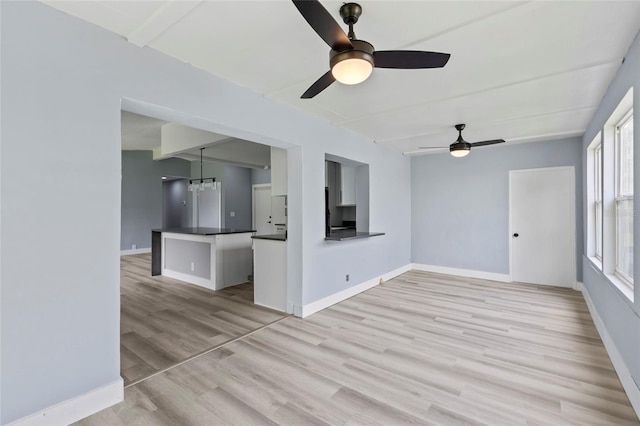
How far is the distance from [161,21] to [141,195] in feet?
27.6

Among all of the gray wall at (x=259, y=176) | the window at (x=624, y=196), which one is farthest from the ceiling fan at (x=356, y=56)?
the gray wall at (x=259, y=176)

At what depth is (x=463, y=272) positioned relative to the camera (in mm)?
5883

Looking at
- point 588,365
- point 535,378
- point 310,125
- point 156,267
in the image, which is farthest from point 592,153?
point 156,267

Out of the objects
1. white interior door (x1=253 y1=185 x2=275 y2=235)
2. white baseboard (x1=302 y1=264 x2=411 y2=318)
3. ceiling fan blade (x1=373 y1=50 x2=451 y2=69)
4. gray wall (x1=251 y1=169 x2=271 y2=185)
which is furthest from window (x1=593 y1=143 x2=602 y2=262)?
gray wall (x1=251 y1=169 x2=271 y2=185)

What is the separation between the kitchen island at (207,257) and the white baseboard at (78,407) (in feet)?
9.60

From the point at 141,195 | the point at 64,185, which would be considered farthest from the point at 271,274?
the point at 141,195

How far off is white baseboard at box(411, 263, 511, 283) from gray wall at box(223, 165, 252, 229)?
5.11 metres

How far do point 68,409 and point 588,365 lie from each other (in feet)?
12.6

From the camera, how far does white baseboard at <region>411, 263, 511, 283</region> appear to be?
549 cm

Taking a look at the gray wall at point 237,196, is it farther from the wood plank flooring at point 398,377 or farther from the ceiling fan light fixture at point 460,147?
the ceiling fan light fixture at point 460,147

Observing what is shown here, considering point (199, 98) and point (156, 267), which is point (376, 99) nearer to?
point (199, 98)

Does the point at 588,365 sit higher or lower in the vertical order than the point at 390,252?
lower

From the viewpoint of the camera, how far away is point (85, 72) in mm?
1914

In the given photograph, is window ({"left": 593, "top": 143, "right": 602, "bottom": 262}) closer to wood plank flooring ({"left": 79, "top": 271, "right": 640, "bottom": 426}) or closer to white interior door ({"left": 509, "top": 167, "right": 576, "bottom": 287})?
white interior door ({"left": 509, "top": 167, "right": 576, "bottom": 287})
